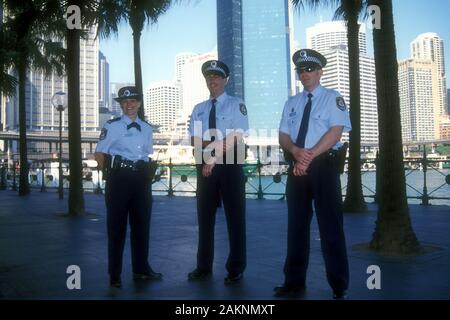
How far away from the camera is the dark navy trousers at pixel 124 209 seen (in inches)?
169

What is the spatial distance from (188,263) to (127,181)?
5.01ft

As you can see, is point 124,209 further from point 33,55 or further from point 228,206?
point 33,55

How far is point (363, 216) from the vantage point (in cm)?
984

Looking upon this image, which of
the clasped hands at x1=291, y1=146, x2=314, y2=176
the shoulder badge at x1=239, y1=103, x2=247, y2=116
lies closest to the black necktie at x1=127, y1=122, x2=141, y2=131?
the shoulder badge at x1=239, y1=103, x2=247, y2=116

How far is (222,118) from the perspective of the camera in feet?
14.3

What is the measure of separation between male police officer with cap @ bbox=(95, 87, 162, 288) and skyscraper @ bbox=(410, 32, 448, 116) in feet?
435

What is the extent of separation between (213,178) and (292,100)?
3.66 ft

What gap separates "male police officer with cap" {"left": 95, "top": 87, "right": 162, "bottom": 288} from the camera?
4.30 meters

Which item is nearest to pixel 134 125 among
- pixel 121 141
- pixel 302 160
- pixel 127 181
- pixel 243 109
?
pixel 121 141

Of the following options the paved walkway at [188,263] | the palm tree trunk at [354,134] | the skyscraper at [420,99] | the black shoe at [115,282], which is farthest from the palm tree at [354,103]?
the skyscraper at [420,99]

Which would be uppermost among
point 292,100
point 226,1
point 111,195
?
point 226,1

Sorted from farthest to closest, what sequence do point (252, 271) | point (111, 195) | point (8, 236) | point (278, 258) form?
1. point (8, 236)
2. point (278, 258)
3. point (252, 271)
4. point (111, 195)
